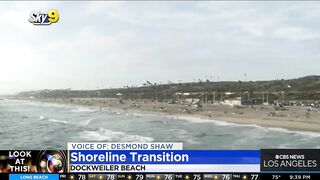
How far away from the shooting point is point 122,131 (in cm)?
689

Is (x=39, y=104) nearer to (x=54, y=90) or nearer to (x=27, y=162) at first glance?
(x=54, y=90)

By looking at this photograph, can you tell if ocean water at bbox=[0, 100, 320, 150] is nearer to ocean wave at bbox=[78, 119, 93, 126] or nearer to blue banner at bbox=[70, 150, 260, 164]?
ocean wave at bbox=[78, 119, 93, 126]

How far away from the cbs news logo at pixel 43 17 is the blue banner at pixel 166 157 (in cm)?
178

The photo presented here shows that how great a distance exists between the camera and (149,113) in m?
7.38

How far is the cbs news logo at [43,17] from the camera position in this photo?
642cm

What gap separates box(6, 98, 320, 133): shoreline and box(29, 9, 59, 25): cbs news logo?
1447 mm

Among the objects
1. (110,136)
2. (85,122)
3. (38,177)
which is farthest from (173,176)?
(85,122)

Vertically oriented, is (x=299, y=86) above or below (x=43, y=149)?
above

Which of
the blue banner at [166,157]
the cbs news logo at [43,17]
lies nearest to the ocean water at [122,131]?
the blue banner at [166,157]

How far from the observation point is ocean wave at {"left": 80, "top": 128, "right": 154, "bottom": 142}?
6.53 m

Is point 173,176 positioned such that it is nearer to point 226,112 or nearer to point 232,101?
point 226,112

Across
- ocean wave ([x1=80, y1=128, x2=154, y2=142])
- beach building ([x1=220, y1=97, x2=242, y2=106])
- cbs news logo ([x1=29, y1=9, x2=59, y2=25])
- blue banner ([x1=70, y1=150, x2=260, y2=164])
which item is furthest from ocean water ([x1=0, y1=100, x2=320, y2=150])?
cbs news logo ([x1=29, y1=9, x2=59, y2=25])

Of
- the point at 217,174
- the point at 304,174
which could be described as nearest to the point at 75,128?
the point at 217,174

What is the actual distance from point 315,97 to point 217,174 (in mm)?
2050
